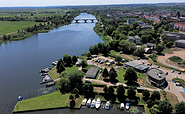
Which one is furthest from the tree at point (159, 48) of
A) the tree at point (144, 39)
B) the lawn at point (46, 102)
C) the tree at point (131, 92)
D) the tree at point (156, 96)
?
the lawn at point (46, 102)

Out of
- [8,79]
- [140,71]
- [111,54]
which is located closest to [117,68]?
[140,71]

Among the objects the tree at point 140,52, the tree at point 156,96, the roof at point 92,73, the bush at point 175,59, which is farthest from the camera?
the tree at point 140,52

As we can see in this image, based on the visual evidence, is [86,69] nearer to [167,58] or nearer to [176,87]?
[176,87]

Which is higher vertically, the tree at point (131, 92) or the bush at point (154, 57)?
the bush at point (154, 57)

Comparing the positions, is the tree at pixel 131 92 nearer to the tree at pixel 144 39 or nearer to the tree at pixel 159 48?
the tree at pixel 159 48

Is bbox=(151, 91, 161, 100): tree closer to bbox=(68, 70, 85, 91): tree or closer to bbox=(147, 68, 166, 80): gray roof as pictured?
bbox=(147, 68, 166, 80): gray roof

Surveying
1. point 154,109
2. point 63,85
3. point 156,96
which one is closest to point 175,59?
point 156,96

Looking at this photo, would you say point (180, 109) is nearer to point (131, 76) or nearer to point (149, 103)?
point (149, 103)

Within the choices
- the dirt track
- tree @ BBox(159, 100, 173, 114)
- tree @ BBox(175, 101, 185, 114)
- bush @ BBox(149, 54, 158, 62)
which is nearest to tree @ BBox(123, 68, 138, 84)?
tree @ BBox(159, 100, 173, 114)
